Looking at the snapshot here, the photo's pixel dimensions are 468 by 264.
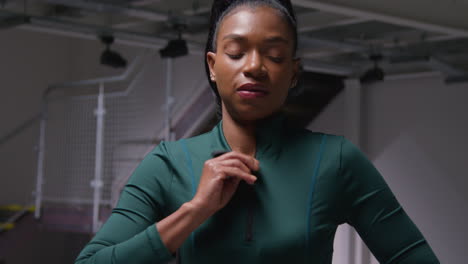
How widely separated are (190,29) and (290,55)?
190 inches

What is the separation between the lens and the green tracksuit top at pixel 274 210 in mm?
845

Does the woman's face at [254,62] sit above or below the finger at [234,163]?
above

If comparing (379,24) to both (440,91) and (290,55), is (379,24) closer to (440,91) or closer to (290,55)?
(440,91)

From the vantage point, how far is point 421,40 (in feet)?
17.4

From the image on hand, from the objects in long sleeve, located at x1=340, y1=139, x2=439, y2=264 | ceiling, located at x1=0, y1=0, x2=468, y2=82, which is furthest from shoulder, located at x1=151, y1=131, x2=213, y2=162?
ceiling, located at x1=0, y1=0, x2=468, y2=82

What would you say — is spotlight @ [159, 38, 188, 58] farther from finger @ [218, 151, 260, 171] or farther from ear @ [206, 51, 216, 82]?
A: finger @ [218, 151, 260, 171]

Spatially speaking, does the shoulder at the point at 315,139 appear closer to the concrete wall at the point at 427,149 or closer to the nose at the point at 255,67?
the nose at the point at 255,67

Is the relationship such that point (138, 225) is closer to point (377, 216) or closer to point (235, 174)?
point (235, 174)

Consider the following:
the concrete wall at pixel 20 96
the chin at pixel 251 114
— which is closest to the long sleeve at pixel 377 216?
the chin at pixel 251 114

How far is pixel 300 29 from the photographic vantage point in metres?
5.38

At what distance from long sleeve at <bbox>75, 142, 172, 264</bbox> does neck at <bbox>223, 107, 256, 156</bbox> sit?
11 centimetres

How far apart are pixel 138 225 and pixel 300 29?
4.67m

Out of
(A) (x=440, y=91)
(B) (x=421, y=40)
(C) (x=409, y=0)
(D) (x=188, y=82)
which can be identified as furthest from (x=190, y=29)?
(C) (x=409, y=0)

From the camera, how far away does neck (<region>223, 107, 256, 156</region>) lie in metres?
0.93
